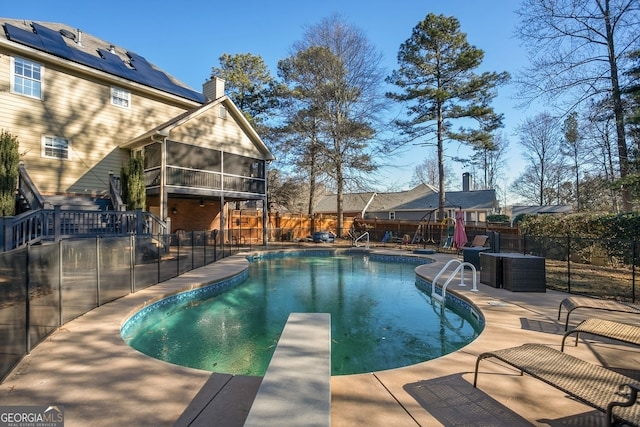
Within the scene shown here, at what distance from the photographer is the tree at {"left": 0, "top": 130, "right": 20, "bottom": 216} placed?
386 inches

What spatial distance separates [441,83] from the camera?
21.6 metres

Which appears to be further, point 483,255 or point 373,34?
point 373,34

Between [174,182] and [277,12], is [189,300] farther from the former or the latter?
[277,12]

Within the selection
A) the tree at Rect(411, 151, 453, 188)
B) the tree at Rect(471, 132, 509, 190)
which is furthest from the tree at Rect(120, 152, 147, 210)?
the tree at Rect(411, 151, 453, 188)

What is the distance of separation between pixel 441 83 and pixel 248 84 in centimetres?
1513

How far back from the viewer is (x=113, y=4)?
1262 cm

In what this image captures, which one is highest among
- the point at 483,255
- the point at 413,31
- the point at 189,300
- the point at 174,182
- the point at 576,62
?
the point at 413,31

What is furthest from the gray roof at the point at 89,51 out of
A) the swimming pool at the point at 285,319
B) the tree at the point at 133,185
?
the swimming pool at the point at 285,319

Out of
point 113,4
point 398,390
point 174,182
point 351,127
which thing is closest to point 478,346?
point 398,390

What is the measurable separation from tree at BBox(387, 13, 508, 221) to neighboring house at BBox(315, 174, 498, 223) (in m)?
8.82

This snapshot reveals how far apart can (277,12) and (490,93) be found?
1456cm

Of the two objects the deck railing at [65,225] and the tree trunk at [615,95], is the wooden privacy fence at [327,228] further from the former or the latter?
the deck railing at [65,225]

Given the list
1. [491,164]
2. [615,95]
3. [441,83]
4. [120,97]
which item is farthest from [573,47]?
[491,164]

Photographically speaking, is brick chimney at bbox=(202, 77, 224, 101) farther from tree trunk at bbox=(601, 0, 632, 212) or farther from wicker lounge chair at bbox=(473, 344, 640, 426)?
wicker lounge chair at bbox=(473, 344, 640, 426)
